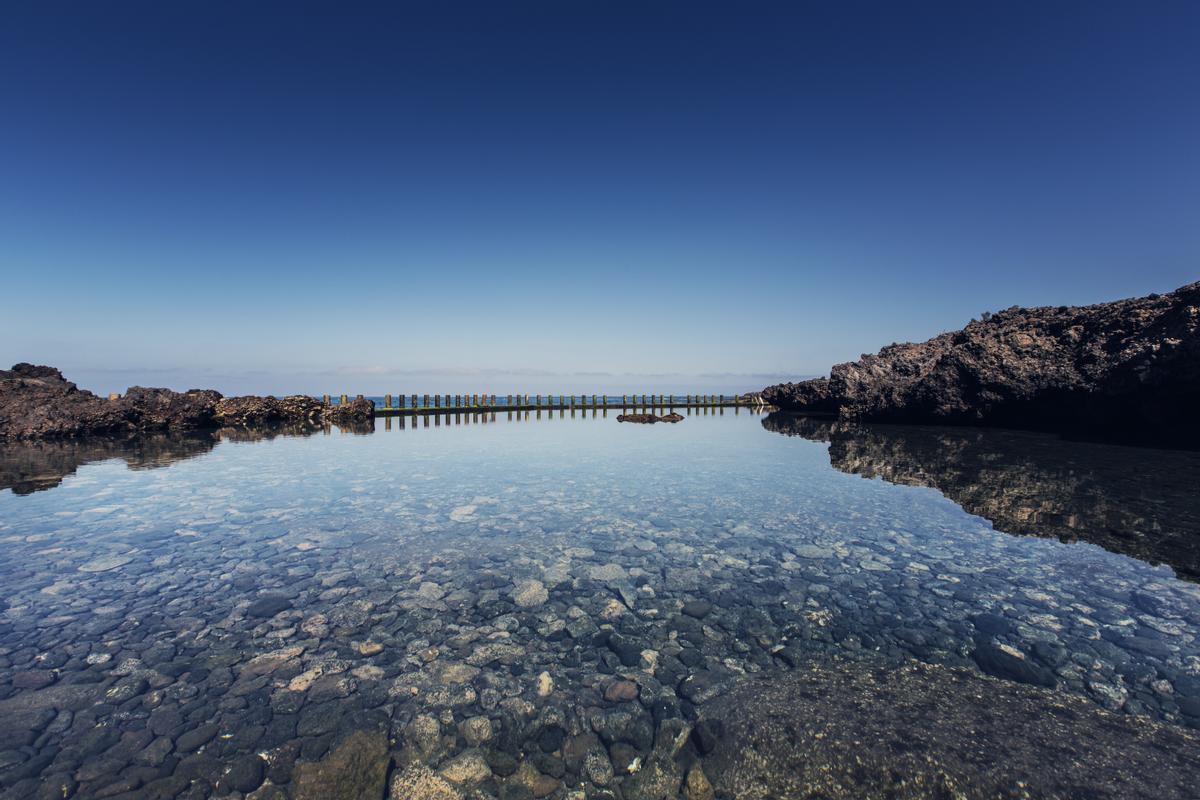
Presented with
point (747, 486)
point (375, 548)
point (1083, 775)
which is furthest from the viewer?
point (747, 486)

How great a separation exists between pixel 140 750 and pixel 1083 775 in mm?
6289

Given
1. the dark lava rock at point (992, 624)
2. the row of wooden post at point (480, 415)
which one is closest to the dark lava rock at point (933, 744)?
the dark lava rock at point (992, 624)

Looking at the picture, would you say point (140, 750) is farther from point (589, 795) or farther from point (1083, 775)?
point (1083, 775)

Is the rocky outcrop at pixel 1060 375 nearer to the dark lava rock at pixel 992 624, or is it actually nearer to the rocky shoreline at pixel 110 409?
the dark lava rock at pixel 992 624

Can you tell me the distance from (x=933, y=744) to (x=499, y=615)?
4.09 meters

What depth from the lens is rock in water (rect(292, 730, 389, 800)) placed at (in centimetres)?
316

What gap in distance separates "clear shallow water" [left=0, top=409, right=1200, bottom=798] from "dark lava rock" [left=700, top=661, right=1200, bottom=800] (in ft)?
1.31

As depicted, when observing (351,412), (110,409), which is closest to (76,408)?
(110,409)

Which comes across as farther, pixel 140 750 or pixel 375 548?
pixel 375 548

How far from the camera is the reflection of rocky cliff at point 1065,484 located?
8.22 meters

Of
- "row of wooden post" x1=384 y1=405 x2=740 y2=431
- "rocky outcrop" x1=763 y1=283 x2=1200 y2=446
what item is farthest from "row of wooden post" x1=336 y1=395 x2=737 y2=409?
"rocky outcrop" x1=763 y1=283 x2=1200 y2=446

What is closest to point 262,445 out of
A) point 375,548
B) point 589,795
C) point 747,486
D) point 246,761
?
point 375,548

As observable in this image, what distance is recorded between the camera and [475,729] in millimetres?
3758

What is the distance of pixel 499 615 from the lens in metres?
5.66
